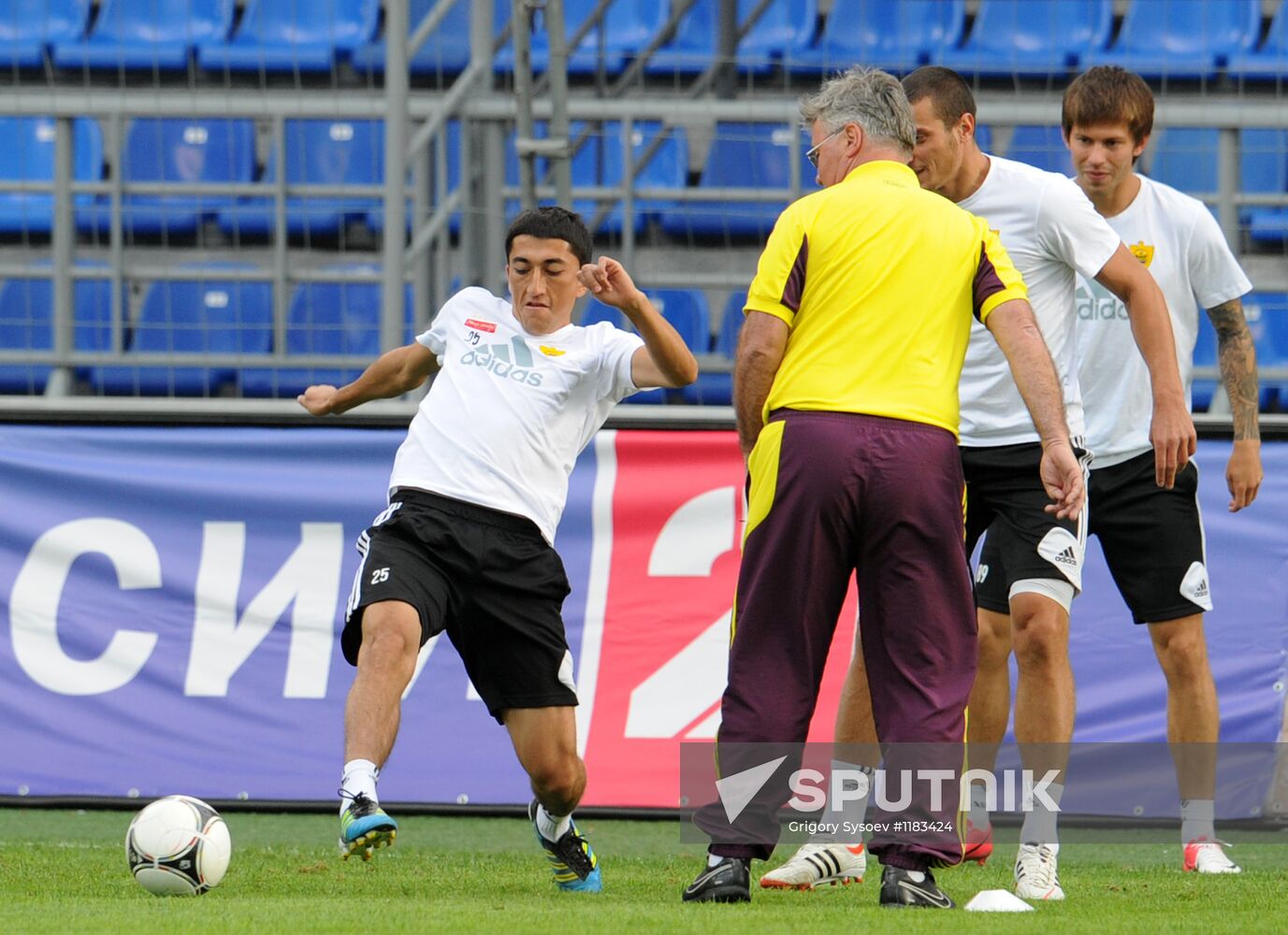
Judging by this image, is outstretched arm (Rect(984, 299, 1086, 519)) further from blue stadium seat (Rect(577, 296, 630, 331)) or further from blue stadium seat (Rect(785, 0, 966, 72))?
blue stadium seat (Rect(785, 0, 966, 72))

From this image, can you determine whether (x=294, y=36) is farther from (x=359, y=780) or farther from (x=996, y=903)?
Result: (x=996, y=903)

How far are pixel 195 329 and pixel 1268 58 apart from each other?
568cm

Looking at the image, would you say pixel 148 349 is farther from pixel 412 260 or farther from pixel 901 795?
pixel 901 795

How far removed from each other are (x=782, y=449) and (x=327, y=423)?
2.97 m

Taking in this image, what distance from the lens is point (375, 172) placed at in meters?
8.46

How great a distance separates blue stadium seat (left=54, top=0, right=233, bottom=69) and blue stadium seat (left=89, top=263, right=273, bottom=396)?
6.46 feet

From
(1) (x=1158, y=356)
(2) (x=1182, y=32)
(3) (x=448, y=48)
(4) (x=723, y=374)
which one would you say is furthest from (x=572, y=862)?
(2) (x=1182, y=32)

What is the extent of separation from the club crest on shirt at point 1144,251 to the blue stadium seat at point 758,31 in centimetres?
468

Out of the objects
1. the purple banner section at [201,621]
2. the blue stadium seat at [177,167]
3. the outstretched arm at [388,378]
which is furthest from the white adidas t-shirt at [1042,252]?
the blue stadium seat at [177,167]

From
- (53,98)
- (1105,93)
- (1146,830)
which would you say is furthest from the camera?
(53,98)

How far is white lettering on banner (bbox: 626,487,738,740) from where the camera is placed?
6301 millimetres

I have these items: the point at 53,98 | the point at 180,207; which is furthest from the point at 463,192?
the point at 53,98

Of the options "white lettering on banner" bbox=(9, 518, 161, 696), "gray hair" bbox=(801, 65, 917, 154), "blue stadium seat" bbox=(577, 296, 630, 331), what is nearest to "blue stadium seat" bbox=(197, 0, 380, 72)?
"blue stadium seat" bbox=(577, 296, 630, 331)

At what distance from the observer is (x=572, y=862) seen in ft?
15.5
